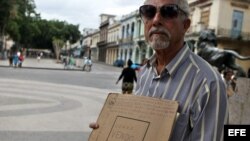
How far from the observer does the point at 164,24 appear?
90.1 inches

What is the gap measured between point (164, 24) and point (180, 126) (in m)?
0.59

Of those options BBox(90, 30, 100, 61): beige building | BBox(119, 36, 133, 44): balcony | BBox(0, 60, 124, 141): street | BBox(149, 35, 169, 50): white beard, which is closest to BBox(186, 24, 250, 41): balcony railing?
BBox(0, 60, 124, 141): street

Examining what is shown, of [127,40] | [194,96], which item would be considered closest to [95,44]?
[127,40]

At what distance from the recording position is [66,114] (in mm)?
10078

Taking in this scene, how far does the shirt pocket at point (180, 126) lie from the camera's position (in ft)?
6.66

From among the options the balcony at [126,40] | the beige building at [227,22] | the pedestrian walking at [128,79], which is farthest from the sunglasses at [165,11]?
the balcony at [126,40]

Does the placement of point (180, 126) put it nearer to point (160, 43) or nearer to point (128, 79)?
point (160, 43)

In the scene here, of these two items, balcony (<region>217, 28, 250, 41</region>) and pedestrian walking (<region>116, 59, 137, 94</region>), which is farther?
balcony (<region>217, 28, 250, 41</region>)

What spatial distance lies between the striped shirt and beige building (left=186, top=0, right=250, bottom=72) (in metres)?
34.7

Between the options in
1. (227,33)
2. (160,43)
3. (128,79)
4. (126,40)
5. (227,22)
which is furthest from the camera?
(126,40)

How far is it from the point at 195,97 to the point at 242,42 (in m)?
37.3

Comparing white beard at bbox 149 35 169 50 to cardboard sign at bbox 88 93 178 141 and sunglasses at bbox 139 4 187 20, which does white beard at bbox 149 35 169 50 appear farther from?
cardboard sign at bbox 88 93 178 141

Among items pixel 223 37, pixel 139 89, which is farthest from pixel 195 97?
pixel 223 37

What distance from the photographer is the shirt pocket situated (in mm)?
2031
